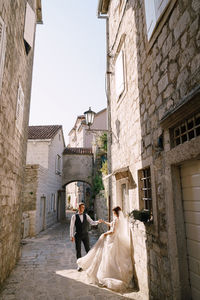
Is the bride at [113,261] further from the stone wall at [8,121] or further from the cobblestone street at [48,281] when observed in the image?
the stone wall at [8,121]

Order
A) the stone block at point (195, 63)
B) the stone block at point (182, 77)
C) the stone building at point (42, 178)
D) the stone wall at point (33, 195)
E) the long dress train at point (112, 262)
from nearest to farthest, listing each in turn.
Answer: the stone block at point (195, 63) < the stone block at point (182, 77) < the long dress train at point (112, 262) < the stone wall at point (33, 195) < the stone building at point (42, 178)

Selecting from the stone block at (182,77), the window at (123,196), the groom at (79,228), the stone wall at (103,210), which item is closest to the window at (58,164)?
the stone wall at (103,210)

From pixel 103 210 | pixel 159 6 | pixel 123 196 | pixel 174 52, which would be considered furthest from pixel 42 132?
pixel 174 52

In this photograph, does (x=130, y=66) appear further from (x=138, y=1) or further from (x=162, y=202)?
(x=162, y=202)

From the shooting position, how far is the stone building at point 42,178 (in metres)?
11.1

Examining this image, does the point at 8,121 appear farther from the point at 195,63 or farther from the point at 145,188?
the point at 195,63

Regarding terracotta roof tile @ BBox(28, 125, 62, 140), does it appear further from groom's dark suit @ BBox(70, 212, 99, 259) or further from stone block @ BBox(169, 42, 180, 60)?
stone block @ BBox(169, 42, 180, 60)

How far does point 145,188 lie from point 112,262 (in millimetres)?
1720

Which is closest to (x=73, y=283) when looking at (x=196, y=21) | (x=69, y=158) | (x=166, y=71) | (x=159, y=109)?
(x=159, y=109)

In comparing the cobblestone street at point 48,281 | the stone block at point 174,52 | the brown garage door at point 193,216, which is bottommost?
the cobblestone street at point 48,281

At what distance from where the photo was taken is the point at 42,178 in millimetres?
12305

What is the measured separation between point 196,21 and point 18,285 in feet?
18.5

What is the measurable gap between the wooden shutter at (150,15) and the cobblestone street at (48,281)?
16.1 feet

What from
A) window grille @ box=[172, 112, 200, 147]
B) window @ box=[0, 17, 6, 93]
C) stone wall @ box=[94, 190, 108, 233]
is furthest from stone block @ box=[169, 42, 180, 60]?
stone wall @ box=[94, 190, 108, 233]
